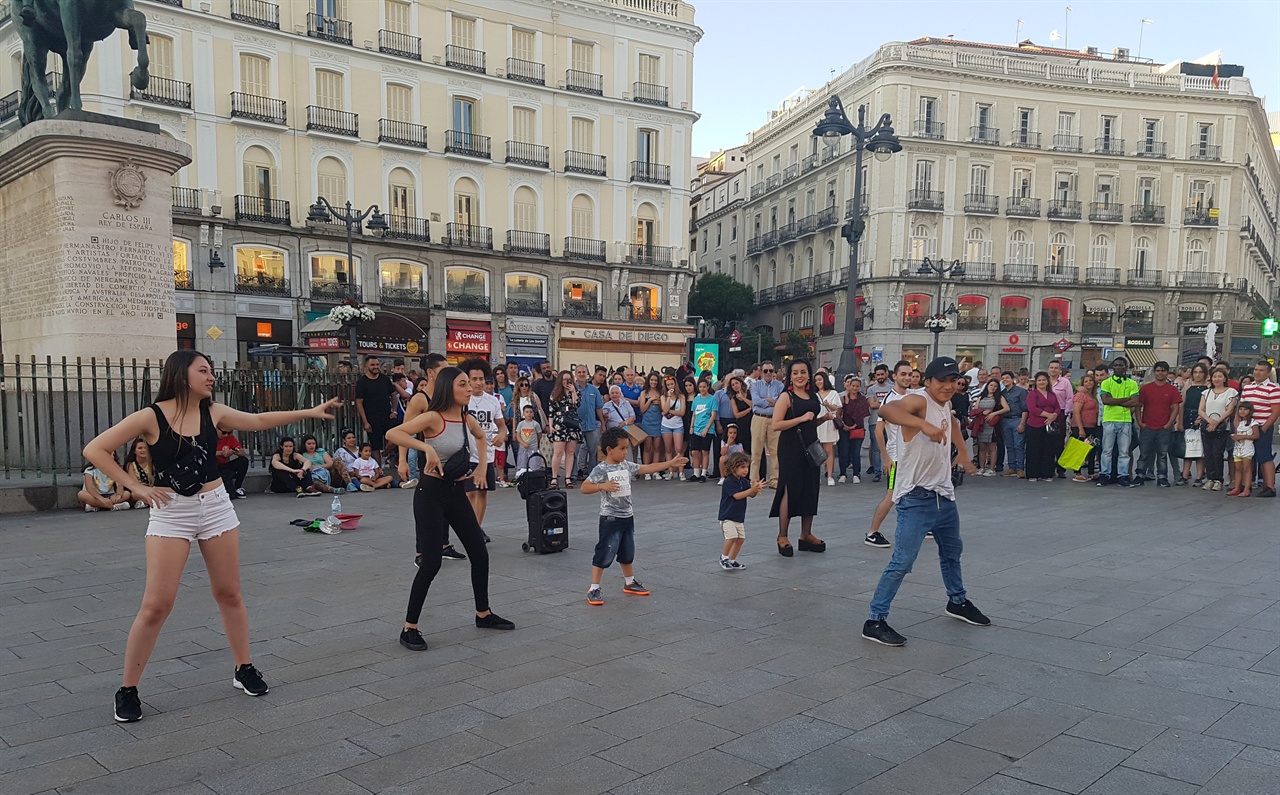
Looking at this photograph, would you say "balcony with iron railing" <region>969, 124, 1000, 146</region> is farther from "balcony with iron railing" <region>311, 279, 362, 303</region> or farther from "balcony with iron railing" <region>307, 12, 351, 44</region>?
"balcony with iron railing" <region>311, 279, 362, 303</region>

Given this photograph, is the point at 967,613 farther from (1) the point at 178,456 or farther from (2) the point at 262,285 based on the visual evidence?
(2) the point at 262,285

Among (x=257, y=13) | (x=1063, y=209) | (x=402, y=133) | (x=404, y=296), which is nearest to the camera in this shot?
(x=257, y=13)

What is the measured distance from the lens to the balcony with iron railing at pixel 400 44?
34.1m

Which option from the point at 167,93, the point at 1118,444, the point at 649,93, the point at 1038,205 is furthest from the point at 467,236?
the point at 1038,205

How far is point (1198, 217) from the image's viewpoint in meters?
48.1

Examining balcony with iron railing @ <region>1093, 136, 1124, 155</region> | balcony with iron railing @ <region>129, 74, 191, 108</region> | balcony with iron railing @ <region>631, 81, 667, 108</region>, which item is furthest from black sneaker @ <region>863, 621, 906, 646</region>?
balcony with iron railing @ <region>1093, 136, 1124, 155</region>

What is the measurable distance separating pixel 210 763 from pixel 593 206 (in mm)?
36686

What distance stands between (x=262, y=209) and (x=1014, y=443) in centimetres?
2778

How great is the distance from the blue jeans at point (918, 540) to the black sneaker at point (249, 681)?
3.60m

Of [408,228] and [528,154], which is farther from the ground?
[528,154]

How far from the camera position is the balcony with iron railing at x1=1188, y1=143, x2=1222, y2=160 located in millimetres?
47906

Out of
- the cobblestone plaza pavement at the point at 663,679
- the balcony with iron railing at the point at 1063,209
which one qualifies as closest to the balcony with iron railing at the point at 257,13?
the cobblestone plaza pavement at the point at 663,679

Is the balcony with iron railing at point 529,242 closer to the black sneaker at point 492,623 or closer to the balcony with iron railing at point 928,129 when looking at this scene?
A: the balcony with iron railing at point 928,129

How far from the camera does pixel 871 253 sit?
45.9m
